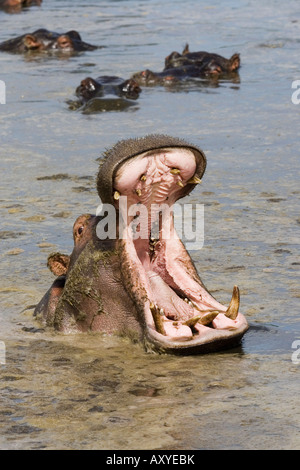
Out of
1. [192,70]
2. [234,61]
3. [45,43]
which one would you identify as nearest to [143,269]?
[234,61]

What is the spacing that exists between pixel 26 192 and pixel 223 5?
38.5 ft

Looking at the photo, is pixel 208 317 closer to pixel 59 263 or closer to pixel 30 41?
pixel 59 263

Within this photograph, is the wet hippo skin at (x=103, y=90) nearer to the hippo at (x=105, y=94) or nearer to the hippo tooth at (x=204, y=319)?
the hippo at (x=105, y=94)

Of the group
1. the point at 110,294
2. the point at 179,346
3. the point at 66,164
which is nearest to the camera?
the point at 179,346

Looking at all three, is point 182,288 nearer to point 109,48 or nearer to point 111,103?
point 111,103

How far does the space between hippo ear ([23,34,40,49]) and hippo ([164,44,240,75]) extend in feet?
8.00

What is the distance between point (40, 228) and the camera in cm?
675

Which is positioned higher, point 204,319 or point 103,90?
point 204,319

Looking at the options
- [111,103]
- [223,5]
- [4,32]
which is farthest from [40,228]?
[223,5]

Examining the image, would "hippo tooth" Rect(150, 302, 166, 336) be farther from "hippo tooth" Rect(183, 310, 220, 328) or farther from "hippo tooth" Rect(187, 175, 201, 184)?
"hippo tooth" Rect(187, 175, 201, 184)

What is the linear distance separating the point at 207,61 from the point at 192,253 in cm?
710

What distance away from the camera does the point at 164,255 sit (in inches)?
184
